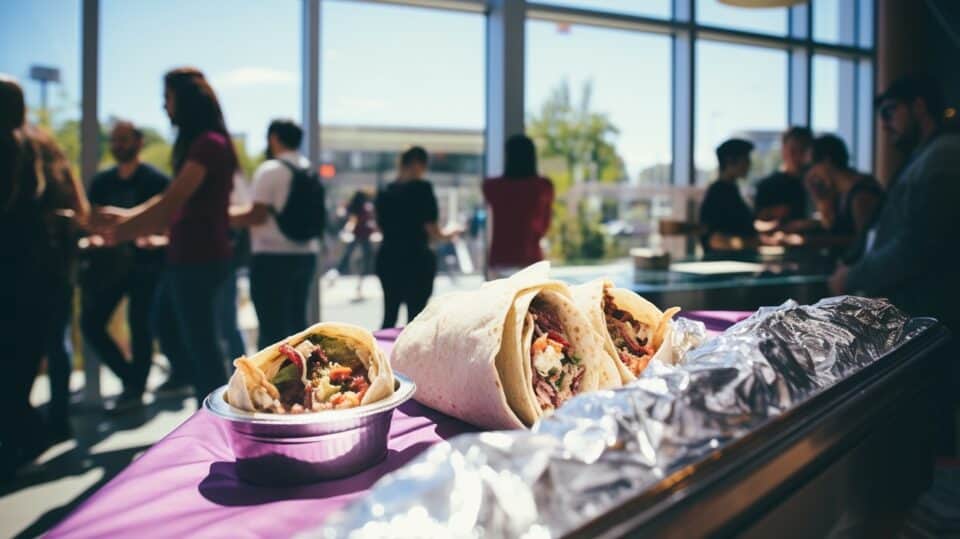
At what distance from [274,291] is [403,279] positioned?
0.67 meters

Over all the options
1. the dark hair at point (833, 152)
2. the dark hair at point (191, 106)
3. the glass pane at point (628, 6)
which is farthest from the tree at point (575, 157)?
the dark hair at point (191, 106)

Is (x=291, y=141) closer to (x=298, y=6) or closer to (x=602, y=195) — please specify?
(x=298, y=6)

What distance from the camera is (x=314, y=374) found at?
2.99 feet

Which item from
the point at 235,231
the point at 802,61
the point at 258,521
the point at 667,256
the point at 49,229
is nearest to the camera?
the point at 258,521

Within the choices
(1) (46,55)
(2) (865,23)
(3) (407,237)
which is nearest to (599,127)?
(3) (407,237)

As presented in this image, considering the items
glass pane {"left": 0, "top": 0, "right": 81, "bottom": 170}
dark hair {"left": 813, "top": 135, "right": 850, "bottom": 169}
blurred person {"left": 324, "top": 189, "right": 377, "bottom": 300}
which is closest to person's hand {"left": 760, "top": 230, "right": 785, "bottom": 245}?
dark hair {"left": 813, "top": 135, "right": 850, "bottom": 169}

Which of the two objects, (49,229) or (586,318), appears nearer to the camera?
(586,318)

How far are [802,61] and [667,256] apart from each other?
3.73 m

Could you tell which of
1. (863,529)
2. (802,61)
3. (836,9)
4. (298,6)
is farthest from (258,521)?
(836,9)

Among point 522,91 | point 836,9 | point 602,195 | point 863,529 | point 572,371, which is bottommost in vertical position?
point 863,529

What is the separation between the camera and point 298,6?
4145mm

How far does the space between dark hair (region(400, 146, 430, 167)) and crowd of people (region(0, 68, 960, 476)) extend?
2 centimetres

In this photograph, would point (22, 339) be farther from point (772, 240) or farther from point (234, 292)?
point (772, 240)

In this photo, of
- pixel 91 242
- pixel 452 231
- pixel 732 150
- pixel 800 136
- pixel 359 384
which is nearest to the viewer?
pixel 359 384
